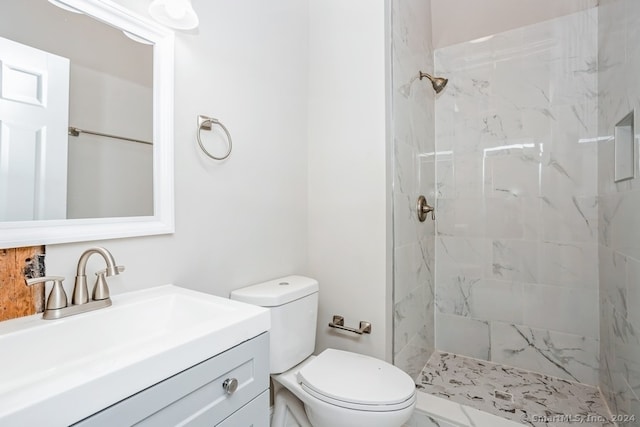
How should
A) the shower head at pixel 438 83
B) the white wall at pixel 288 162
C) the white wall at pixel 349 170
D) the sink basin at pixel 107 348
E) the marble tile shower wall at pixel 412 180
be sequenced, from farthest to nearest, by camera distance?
the shower head at pixel 438 83, the marble tile shower wall at pixel 412 180, the white wall at pixel 349 170, the white wall at pixel 288 162, the sink basin at pixel 107 348

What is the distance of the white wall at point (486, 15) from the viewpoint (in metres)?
1.98

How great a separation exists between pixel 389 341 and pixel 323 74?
4.81ft

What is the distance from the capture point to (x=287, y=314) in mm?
1385

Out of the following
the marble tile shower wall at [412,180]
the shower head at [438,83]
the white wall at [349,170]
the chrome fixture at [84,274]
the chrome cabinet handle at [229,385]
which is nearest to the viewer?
the chrome cabinet handle at [229,385]

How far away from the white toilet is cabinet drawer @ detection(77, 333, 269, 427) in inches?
17.3

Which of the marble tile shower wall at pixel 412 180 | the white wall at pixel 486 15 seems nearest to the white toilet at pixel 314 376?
the marble tile shower wall at pixel 412 180

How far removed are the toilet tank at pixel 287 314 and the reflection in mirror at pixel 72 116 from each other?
55 centimetres

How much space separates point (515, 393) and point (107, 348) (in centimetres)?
202

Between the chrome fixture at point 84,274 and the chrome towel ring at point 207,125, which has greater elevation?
the chrome towel ring at point 207,125

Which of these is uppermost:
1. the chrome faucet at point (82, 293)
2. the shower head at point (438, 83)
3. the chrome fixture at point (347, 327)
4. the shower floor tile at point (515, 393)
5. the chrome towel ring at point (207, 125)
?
the shower head at point (438, 83)

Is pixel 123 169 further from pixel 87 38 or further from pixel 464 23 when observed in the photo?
pixel 464 23

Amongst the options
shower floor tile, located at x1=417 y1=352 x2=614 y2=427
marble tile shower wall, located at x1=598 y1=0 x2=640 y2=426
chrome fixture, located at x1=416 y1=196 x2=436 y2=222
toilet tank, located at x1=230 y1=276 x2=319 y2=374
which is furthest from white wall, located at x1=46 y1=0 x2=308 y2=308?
marble tile shower wall, located at x1=598 y1=0 x2=640 y2=426

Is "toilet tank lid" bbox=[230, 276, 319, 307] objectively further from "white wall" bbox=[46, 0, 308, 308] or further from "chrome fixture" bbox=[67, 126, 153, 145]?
"chrome fixture" bbox=[67, 126, 153, 145]

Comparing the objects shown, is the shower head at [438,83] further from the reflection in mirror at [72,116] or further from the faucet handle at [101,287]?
the faucet handle at [101,287]
